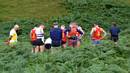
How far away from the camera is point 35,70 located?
57.7 feet

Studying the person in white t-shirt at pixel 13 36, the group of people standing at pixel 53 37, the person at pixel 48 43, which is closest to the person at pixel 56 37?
the group of people standing at pixel 53 37

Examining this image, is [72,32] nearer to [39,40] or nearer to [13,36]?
[39,40]

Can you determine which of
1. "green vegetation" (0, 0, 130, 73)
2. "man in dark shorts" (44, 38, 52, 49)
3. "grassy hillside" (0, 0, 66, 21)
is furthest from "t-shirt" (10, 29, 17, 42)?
"grassy hillside" (0, 0, 66, 21)

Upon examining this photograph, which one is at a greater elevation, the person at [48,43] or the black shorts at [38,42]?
the black shorts at [38,42]

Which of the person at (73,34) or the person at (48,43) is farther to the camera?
the person at (73,34)

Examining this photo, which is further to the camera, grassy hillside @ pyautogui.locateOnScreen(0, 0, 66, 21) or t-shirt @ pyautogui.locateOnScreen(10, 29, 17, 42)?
grassy hillside @ pyautogui.locateOnScreen(0, 0, 66, 21)

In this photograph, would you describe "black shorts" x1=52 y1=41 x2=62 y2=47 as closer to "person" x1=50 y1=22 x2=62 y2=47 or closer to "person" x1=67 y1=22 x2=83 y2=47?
"person" x1=50 y1=22 x2=62 y2=47

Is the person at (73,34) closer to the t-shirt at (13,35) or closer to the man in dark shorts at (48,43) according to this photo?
the man in dark shorts at (48,43)

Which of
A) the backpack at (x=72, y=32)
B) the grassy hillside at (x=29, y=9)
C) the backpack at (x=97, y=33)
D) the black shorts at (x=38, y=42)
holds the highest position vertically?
the backpack at (x=72, y=32)

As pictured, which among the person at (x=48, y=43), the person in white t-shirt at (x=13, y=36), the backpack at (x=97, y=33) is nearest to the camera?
the person in white t-shirt at (x=13, y=36)

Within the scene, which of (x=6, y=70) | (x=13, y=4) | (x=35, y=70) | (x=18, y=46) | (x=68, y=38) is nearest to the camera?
(x=35, y=70)

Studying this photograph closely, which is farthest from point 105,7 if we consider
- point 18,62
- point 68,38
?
point 18,62

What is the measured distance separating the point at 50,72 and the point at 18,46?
20.5 feet

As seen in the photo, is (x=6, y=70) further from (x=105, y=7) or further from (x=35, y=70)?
(x=105, y=7)
